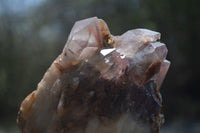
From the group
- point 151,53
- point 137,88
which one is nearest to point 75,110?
point 137,88

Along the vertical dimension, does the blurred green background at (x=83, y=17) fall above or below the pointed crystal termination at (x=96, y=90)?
below

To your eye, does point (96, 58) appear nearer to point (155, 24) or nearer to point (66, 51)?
point (66, 51)

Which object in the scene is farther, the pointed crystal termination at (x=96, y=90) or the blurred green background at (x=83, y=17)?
the blurred green background at (x=83, y=17)

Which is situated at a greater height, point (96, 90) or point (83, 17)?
point (96, 90)

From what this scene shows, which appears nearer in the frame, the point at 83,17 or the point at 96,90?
the point at 96,90
